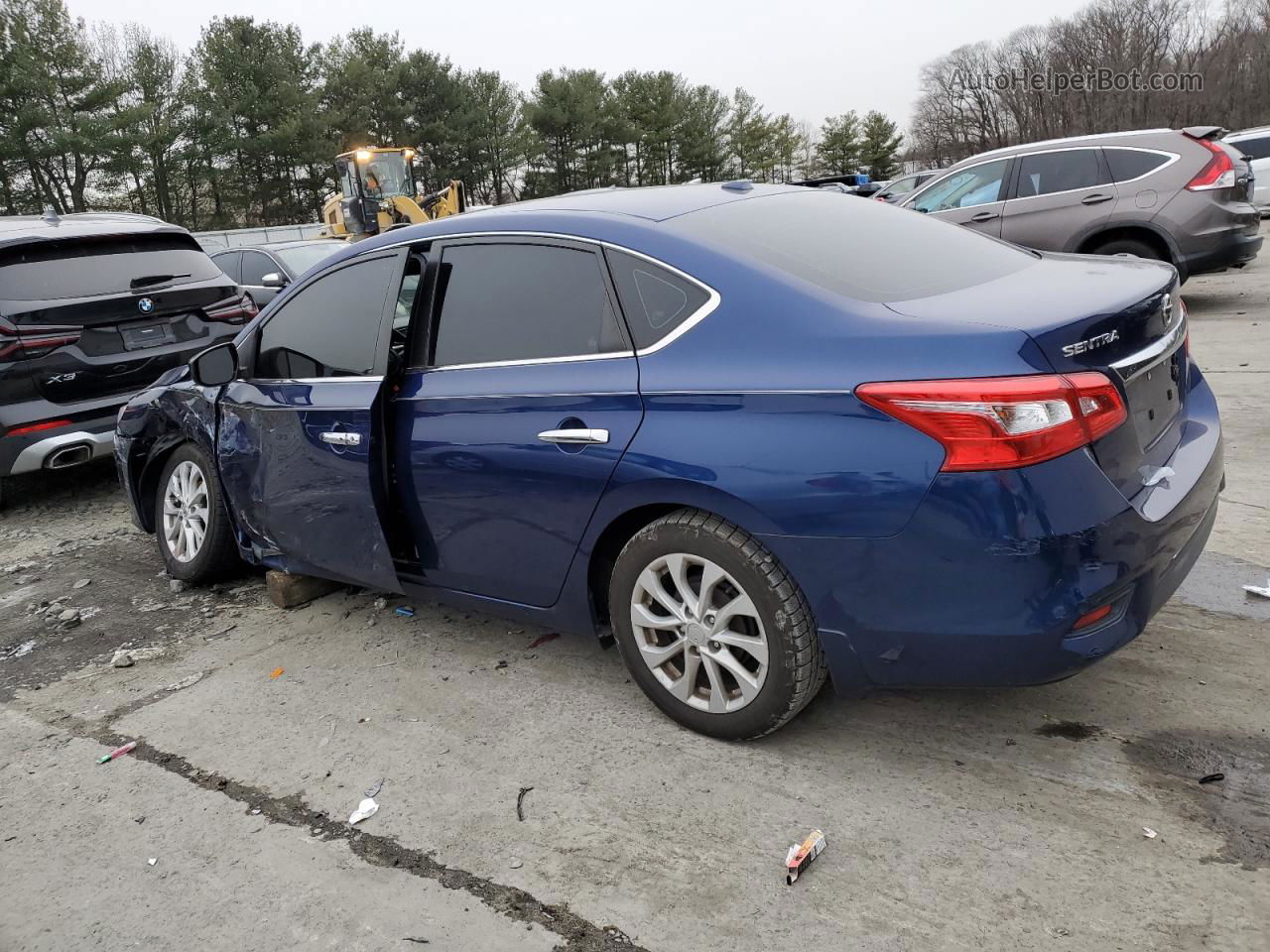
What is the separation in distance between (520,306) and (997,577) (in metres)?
1.76

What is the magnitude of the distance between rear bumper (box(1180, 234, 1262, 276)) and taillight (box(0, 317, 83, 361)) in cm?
875

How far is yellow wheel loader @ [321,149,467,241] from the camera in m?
22.7

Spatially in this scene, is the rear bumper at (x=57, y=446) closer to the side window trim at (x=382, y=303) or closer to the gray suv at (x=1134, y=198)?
the side window trim at (x=382, y=303)

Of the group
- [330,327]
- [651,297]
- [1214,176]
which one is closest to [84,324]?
[330,327]

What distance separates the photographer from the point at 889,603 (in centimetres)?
253

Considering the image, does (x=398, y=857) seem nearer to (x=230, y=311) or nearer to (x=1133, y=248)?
(x=230, y=311)

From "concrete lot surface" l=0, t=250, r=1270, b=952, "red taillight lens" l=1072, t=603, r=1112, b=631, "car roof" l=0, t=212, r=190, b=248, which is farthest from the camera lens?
"car roof" l=0, t=212, r=190, b=248

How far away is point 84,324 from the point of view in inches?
249

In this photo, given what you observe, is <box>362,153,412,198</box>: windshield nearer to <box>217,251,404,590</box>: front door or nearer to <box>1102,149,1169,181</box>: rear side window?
<box>1102,149,1169,181</box>: rear side window

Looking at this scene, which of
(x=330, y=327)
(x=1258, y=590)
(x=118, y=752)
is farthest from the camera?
(x=330, y=327)

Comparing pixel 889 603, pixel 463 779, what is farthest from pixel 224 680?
pixel 889 603

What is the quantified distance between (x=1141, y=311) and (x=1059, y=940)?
1639 mm

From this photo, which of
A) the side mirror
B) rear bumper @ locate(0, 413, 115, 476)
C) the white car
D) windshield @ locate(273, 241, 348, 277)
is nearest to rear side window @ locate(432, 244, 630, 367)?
the side mirror

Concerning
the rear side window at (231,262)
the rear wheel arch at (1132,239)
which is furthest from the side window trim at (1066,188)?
the rear side window at (231,262)
